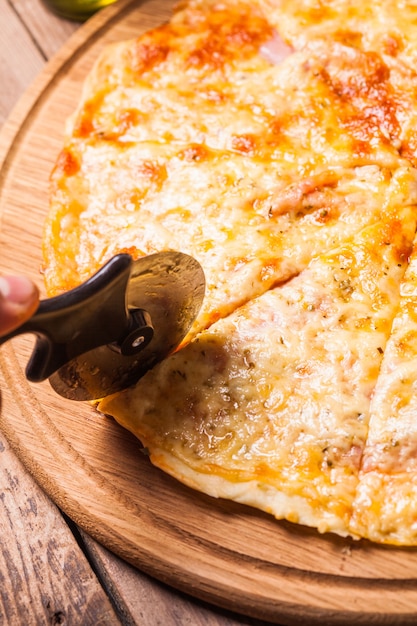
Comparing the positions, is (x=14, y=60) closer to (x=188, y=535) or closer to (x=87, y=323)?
(x=87, y=323)

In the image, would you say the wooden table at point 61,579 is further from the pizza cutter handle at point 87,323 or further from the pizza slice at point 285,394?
the pizza cutter handle at point 87,323

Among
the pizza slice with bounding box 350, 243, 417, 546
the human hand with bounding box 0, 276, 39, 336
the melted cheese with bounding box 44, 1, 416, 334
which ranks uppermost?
the human hand with bounding box 0, 276, 39, 336

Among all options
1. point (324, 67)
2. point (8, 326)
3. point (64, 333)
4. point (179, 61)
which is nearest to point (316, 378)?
point (64, 333)

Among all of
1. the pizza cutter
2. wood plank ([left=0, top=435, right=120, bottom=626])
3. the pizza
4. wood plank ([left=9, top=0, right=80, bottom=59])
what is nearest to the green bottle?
wood plank ([left=9, top=0, right=80, bottom=59])

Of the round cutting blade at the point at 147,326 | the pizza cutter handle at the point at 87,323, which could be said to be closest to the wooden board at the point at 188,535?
the round cutting blade at the point at 147,326

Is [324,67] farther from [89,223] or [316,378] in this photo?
[316,378]

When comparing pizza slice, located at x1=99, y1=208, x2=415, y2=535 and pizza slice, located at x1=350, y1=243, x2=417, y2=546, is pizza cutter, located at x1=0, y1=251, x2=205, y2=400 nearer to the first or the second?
pizza slice, located at x1=99, y1=208, x2=415, y2=535

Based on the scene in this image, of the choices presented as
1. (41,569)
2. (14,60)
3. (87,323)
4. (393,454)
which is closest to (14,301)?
(87,323)
